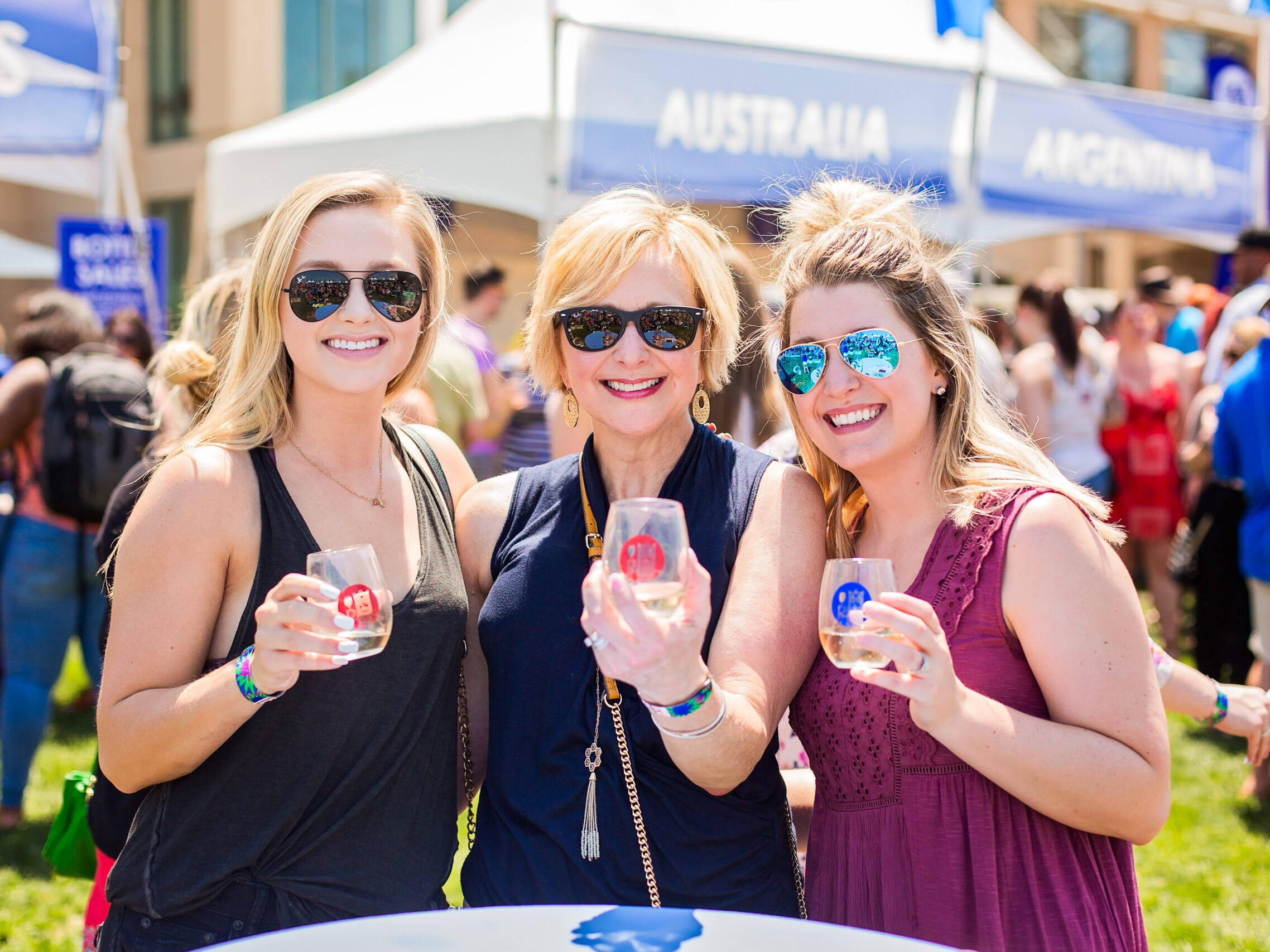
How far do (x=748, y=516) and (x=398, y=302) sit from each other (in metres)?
0.79

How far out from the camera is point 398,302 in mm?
2197

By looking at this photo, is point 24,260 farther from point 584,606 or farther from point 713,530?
point 584,606

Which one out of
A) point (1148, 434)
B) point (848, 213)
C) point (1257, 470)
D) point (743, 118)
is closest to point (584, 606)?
point (848, 213)

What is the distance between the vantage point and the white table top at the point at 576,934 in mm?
1562

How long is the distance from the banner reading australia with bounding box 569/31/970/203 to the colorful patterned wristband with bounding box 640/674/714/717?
426cm

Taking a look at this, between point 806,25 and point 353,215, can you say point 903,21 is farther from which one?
point 353,215

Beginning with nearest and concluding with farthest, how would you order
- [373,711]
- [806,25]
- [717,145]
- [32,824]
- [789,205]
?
1. [373,711]
2. [789,205]
3. [32,824]
4. [717,145]
5. [806,25]

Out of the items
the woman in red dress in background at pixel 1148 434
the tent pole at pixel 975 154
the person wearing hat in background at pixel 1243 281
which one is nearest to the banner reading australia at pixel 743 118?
the tent pole at pixel 975 154

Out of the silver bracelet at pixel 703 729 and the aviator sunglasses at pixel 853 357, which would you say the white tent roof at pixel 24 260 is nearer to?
the aviator sunglasses at pixel 853 357

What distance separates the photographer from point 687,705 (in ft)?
5.54

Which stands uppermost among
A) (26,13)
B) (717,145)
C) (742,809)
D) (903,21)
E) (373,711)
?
(903,21)

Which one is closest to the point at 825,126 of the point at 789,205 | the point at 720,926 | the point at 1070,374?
the point at 1070,374

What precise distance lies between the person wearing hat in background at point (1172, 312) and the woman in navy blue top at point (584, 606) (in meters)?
6.98

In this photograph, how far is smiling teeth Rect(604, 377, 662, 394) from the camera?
215cm
